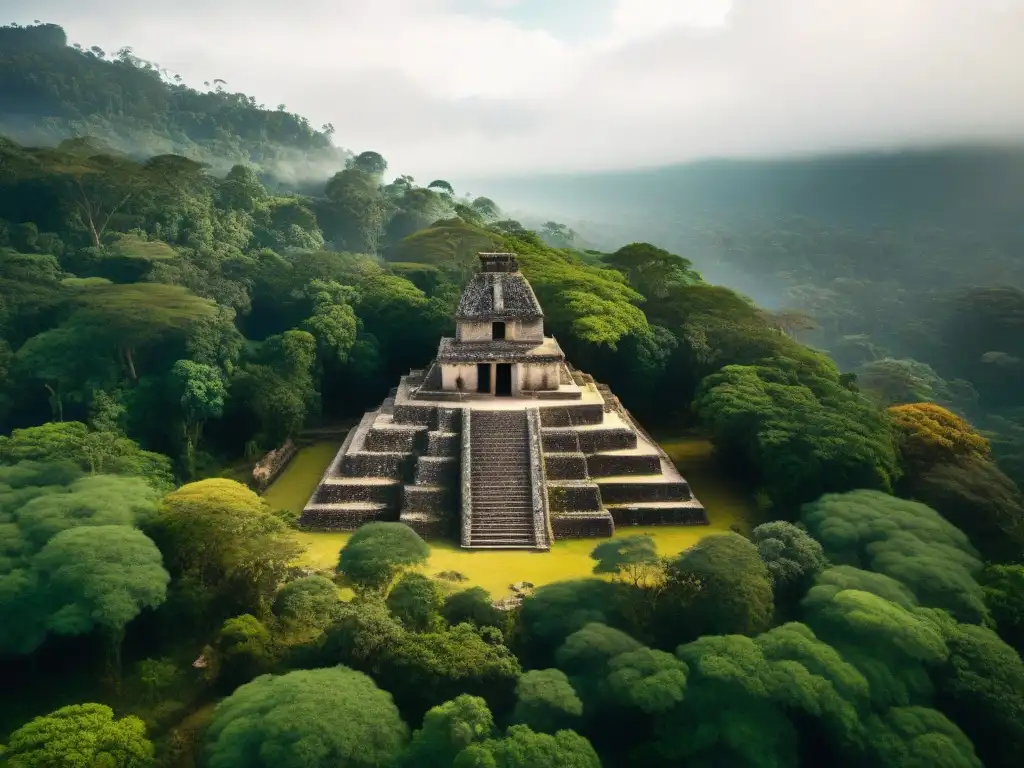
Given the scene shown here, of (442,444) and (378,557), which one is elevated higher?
(442,444)

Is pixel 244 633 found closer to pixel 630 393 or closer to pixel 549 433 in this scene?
pixel 549 433

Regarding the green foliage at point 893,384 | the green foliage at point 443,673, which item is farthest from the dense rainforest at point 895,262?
the green foliage at point 443,673

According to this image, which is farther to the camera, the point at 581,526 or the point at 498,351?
the point at 498,351

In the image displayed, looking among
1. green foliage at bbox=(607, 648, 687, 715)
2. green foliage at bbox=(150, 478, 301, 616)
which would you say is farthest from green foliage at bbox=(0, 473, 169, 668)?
green foliage at bbox=(607, 648, 687, 715)

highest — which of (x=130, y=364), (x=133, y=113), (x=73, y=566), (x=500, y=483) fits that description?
(x=133, y=113)

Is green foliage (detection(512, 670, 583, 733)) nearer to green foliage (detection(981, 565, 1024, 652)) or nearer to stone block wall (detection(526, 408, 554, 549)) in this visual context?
stone block wall (detection(526, 408, 554, 549))

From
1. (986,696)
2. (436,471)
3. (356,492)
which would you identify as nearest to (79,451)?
(356,492)

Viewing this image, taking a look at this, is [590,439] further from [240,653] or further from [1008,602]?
[240,653]
